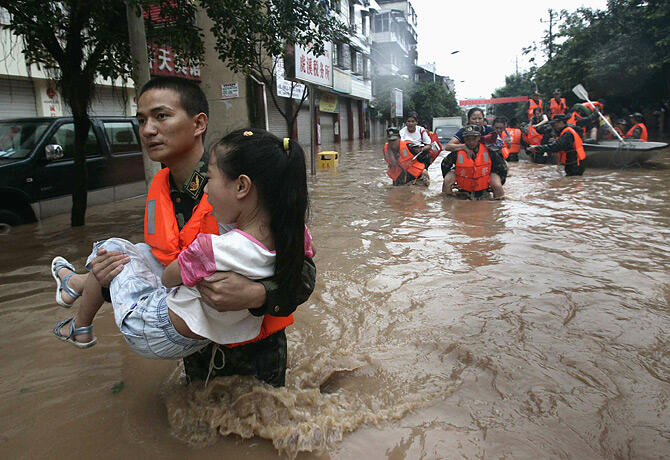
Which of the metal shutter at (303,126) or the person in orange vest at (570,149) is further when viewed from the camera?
the metal shutter at (303,126)

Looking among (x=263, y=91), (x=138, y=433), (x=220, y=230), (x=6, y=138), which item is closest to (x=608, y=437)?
(x=220, y=230)

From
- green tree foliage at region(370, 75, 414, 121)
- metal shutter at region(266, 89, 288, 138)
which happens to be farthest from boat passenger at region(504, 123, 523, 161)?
green tree foliage at region(370, 75, 414, 121)

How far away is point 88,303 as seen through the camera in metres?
1.88

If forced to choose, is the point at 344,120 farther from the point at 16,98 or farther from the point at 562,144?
the point at 16,98

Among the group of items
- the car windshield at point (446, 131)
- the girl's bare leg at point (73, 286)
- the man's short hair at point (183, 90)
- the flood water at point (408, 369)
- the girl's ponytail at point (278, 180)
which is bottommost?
the flood water at point (408, 369)

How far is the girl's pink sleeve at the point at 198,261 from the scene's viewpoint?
4.98ft

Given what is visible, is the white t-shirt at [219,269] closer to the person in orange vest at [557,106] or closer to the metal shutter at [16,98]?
the metal shutter at [16,98]

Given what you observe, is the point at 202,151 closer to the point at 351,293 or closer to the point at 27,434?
the point at 27,434

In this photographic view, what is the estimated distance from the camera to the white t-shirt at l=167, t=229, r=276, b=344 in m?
1.52

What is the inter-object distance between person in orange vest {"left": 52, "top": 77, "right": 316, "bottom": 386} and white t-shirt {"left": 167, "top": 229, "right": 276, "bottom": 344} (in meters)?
0.16

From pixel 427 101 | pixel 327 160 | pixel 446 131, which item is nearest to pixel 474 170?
pixel 327 160

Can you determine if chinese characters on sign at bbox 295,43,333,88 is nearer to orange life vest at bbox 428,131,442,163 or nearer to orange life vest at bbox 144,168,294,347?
orange life vest at bbox 428,131,442,163

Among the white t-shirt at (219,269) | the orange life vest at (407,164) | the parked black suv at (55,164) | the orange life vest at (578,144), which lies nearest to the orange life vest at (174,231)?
the white t-shirt at (219,269)

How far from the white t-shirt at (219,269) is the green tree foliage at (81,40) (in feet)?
12.5
